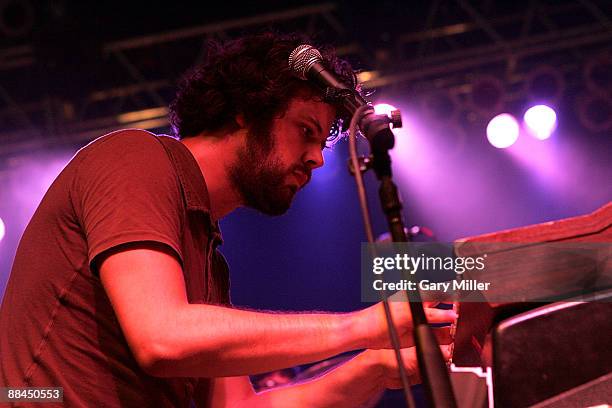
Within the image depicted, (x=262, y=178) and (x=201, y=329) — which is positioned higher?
(x=262, y=178)

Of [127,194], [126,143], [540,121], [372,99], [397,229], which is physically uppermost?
[540,121]

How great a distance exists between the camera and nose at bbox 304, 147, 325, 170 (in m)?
2.28

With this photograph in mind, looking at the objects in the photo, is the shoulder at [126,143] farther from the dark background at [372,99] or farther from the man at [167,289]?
the dark background at [372,99]

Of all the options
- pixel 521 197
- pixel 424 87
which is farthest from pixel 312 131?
pixel 521 197

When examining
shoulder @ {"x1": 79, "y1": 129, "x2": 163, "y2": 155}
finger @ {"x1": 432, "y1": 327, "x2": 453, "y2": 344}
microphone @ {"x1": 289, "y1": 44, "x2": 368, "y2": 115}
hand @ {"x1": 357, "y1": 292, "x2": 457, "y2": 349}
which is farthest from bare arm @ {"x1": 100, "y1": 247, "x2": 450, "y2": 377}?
microphone @ {"x1": 289, "y1": 44, "x2": 368, "y2": 115}

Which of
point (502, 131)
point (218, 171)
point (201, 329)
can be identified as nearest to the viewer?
point (201, 329)

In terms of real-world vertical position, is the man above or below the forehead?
below

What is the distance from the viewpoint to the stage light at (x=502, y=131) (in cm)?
842

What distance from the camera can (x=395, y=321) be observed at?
5.03 ft

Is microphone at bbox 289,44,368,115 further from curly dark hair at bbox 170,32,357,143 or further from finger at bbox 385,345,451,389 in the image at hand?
finger at bbox 385,345,451,389

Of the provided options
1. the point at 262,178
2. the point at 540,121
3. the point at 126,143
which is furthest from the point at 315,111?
the point at 540,121

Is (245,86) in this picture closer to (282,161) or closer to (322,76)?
(282,161)

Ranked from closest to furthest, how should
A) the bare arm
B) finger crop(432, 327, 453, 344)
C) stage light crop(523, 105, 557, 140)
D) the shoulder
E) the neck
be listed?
the bare arm → finger crop(432, 327, 453, 344) → the shoulder → the neck → stage light crop(523, 105, 557, 140)

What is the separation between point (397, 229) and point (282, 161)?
38.3 inches
